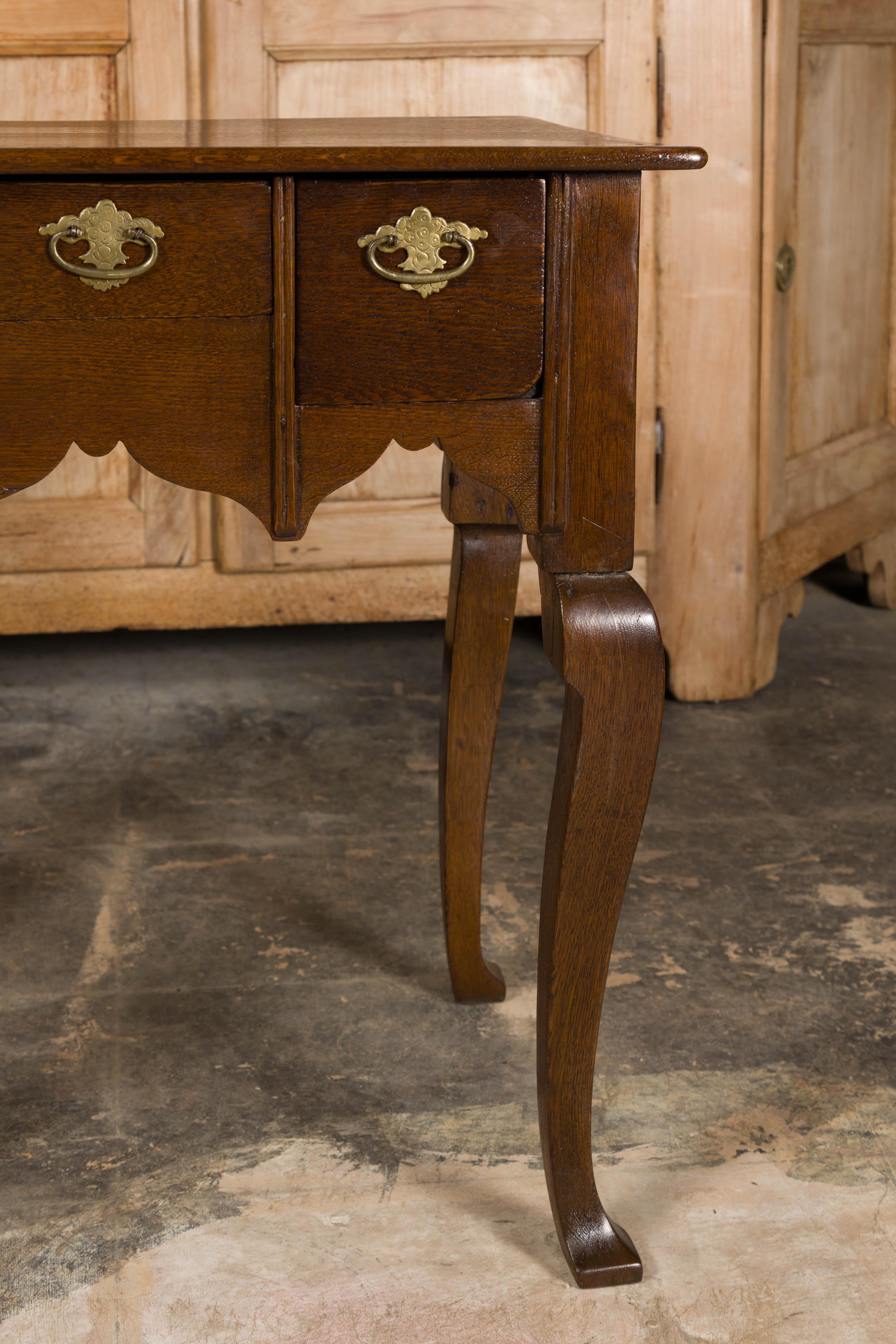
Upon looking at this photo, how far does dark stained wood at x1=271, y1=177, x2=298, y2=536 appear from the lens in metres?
0.96

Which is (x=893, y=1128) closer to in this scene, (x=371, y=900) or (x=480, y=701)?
(x=480, y=701)

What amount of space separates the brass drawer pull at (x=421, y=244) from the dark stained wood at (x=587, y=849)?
0.23m

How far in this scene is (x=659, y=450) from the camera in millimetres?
2494

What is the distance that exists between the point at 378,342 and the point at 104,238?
0.64ft

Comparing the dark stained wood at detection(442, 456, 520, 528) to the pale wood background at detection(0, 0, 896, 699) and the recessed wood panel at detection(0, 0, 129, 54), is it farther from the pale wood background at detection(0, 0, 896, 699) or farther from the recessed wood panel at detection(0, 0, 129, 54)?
the recessed wood panel at detection(0, 0, 129, 54)

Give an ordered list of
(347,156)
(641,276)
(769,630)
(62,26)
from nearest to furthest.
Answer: (347,156), (62,26), (641,276), (769,630)

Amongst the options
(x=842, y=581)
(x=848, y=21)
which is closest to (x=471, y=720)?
(x=848, y=21)

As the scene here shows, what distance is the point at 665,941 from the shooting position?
5.50 ft

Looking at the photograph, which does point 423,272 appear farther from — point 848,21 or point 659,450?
point 848,21

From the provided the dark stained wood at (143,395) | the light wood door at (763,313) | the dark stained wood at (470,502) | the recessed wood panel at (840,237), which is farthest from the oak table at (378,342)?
the recessed wood panel at (840,237)

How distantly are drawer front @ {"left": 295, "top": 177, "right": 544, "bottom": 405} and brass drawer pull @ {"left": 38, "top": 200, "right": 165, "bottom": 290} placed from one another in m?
0.10

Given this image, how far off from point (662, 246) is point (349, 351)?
1.56m

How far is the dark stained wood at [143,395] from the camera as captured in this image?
3.18 ft

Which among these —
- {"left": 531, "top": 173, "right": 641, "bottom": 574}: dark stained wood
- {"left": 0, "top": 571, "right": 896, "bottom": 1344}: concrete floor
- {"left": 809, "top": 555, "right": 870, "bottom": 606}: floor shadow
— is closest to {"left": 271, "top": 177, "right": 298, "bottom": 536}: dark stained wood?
{"left": 531, "top": 173, "right": 641, "bottom": 574}: dark stained wood
